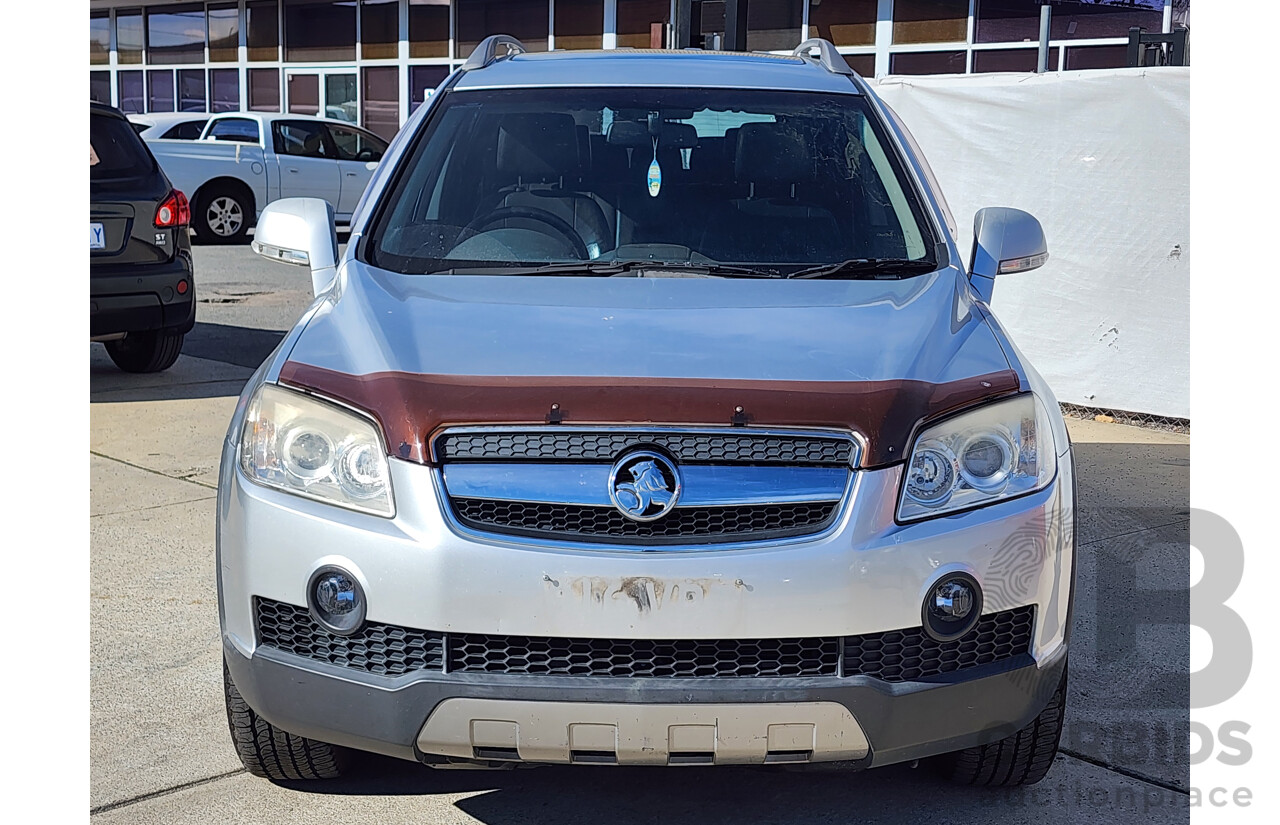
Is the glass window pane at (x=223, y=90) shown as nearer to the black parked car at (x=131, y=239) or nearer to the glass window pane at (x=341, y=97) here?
the glass window pane at (x=341, y=97)

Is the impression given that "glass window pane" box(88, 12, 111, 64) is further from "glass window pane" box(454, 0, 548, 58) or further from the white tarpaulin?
the white tarpaulin

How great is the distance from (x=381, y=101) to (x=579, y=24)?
439 cm

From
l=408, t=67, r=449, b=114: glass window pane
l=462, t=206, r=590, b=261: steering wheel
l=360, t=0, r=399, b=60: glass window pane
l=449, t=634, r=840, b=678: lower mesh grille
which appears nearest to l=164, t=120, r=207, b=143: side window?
l=408, t=67, r=449, b=114: glass window pane

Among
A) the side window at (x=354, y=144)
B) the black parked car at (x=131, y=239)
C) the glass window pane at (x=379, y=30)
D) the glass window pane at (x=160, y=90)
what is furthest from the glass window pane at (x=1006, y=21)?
the glass window pane at (x=160, y=90)

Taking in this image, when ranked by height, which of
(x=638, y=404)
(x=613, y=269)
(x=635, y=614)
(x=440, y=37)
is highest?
(x=440, y=37)

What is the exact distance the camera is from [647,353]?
2809 millimetres

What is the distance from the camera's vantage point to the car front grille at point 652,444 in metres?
2.61

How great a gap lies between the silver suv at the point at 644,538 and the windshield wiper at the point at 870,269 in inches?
13.5

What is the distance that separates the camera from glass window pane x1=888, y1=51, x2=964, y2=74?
53.0 feet

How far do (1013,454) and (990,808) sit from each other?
3.05ft

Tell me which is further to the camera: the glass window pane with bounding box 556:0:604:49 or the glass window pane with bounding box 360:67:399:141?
Result: the glass window pane with bounding box 360:67:399:141

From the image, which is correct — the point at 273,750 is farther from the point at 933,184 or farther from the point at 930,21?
the point at 930,21

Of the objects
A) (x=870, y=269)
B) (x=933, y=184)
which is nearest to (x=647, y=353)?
(x=870, y=269)

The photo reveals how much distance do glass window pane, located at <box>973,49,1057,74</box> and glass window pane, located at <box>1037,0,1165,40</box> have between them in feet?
1.42
